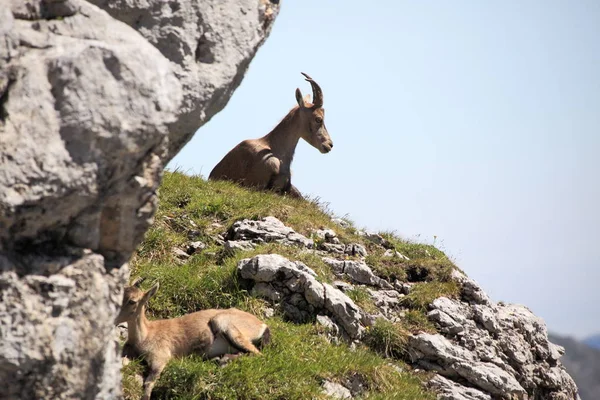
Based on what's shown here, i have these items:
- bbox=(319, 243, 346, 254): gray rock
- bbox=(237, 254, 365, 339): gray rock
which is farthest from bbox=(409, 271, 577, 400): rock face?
bbox=(319, 243, 346, 254): gray rock

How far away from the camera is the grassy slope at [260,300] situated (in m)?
9.08

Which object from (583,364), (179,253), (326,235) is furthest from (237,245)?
(583,364)

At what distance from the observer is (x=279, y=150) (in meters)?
19.4

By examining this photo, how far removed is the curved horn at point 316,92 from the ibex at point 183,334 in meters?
10.8

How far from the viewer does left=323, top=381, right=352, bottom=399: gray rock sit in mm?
9508

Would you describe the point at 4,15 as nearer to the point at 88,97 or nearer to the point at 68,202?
the point at 88,97

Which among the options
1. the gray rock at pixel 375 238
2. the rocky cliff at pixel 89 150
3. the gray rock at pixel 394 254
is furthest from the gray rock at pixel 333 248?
the rocky cliff at pixel 89 150

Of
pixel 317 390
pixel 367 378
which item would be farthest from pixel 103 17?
pixel 367 378

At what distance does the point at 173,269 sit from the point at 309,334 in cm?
222

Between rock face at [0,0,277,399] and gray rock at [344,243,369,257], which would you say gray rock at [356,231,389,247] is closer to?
gray rock at [344,243,369,257]

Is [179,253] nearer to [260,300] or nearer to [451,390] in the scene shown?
[260,300]

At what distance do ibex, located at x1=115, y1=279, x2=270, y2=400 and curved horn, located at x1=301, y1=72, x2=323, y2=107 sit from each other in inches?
426

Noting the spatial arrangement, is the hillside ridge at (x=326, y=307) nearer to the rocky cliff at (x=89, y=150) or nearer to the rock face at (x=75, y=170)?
the rocky cliff at (x=89, y=150)

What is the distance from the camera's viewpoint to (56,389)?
504 cm
